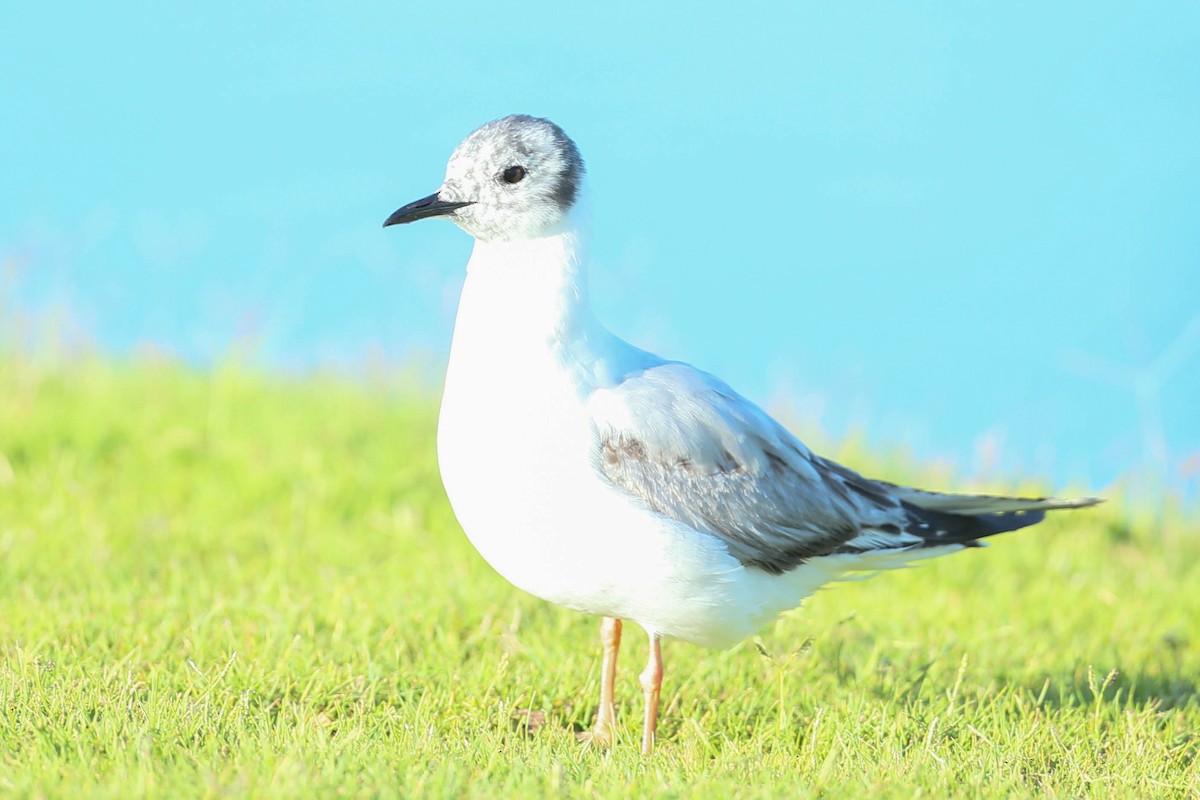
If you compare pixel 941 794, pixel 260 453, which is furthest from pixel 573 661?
pixel 260 453

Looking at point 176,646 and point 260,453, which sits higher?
point 260,453

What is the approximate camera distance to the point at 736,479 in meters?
4.74

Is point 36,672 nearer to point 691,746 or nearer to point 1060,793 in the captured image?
point 691,746

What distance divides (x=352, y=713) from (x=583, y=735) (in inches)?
32.8

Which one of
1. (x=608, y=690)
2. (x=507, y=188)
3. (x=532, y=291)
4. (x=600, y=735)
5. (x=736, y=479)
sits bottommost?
(x=600, y=735)

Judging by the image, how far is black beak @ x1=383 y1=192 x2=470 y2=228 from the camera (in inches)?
187

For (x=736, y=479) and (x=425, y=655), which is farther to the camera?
(x=425, y=655)

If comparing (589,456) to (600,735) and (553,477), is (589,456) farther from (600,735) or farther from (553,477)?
(600,735)

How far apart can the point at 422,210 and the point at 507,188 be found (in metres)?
0.31

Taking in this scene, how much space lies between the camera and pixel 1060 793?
170 inches

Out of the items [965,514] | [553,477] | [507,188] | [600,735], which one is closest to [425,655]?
[600,735]

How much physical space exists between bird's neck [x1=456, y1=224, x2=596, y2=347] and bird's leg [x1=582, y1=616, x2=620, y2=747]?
110cm

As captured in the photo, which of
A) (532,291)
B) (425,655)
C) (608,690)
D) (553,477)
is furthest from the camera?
(425,655)

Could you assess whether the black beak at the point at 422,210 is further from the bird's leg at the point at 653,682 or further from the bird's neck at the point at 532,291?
the bird's leg at the point at 653,682
